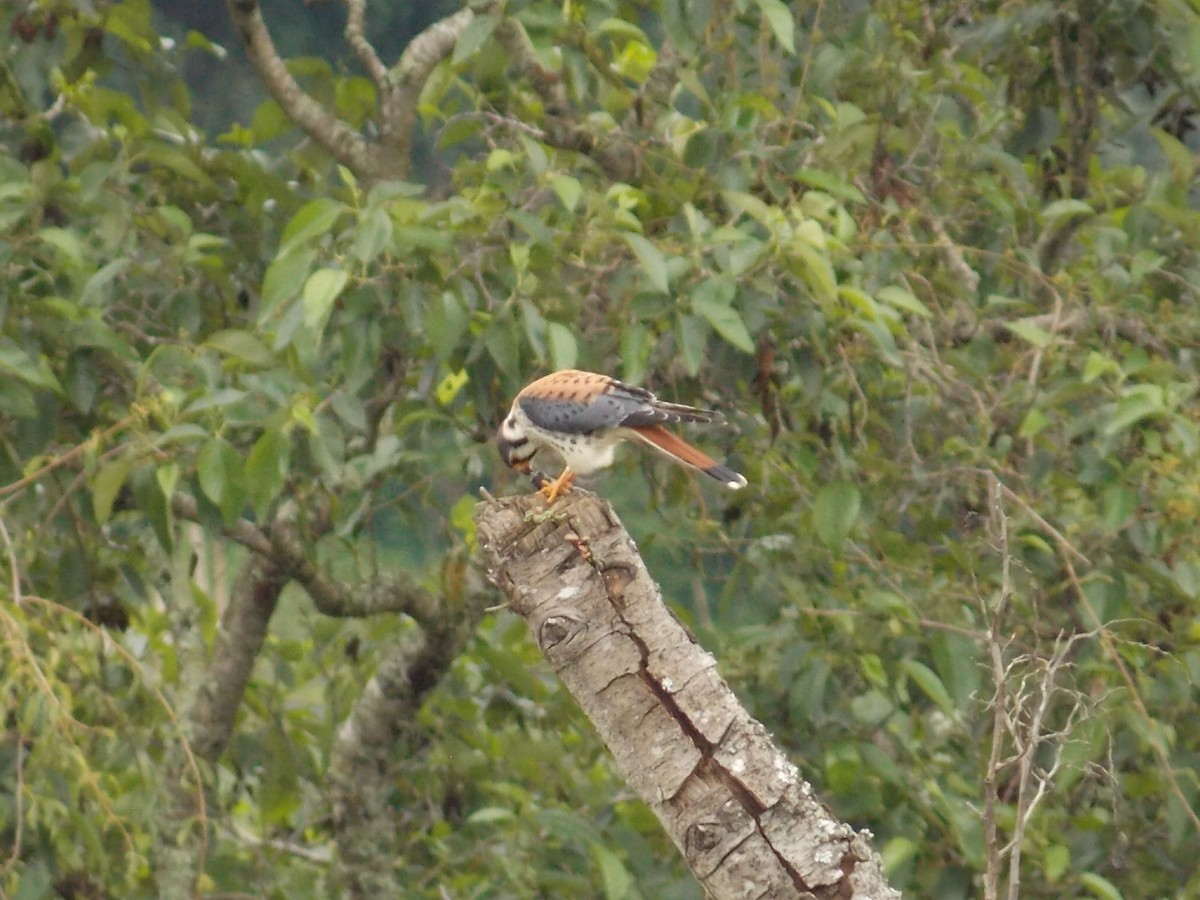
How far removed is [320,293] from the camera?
2.66m

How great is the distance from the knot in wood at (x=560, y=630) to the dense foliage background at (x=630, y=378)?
3.38ft

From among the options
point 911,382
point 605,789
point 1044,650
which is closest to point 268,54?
point 911,382

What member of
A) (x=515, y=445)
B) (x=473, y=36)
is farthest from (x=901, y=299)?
(x=473, y=36)

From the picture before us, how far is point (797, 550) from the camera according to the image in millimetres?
3396

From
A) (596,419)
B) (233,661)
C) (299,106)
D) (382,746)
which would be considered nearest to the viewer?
(596,419)

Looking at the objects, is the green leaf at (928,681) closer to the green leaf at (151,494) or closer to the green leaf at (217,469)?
the green leaf at (217,469)

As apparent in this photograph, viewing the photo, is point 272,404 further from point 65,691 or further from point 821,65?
point 821,65

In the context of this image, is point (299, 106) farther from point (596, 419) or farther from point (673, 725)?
point (673, 725)

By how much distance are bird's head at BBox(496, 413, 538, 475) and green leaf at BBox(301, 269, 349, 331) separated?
0.36 metres

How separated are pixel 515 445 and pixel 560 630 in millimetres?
1062

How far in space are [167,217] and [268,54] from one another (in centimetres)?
61

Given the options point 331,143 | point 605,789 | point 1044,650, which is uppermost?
point 331,143

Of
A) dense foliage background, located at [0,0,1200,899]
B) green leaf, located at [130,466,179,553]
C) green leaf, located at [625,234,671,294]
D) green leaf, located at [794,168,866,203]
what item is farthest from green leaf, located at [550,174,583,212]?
green leaf, located at [130,466,179,553]

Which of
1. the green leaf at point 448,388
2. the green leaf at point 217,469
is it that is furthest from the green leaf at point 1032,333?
the green leaf at point 217,469
